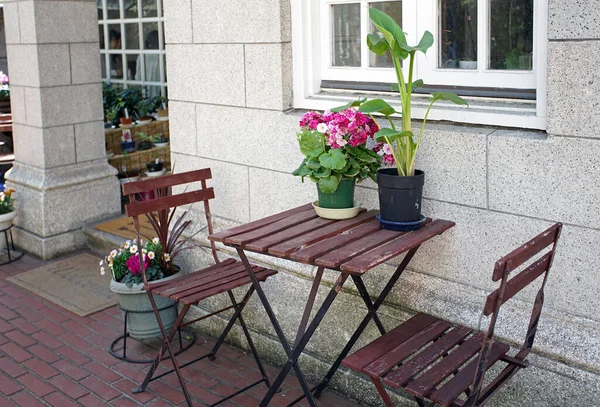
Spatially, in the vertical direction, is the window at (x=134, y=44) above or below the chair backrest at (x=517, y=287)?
above

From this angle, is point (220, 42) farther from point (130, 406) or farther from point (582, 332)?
point (582, 332)

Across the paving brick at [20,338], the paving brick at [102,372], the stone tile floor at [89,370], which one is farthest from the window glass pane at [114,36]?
the paving brick at [102,372]

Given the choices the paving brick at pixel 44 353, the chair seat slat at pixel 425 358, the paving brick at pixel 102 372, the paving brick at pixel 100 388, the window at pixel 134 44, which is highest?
the window at pixel 134 44

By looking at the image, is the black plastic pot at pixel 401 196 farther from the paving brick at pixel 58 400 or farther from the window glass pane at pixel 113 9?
the window glass pane at pixel 113 9

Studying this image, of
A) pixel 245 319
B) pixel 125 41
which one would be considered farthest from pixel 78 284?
pixel 125 41

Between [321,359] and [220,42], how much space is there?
1950 millimetres

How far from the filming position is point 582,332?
3277 mm

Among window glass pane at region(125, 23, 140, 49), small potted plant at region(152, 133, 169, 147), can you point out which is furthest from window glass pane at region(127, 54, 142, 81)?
small potted plant at region(152, 133, 169, 147)

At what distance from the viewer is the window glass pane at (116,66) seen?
9875 mm

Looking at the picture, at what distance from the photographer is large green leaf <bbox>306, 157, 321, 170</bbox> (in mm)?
3641

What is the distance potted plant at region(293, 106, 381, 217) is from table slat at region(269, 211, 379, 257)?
107mm

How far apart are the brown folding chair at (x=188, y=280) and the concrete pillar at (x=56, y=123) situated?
91.8 inches

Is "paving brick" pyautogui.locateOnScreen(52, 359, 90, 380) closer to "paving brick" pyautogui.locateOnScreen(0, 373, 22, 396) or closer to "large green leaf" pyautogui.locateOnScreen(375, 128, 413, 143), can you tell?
"paving brick" pyautogui.locateOnScreen(0, 373, 22, 396)

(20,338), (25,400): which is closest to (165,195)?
(25,400)
